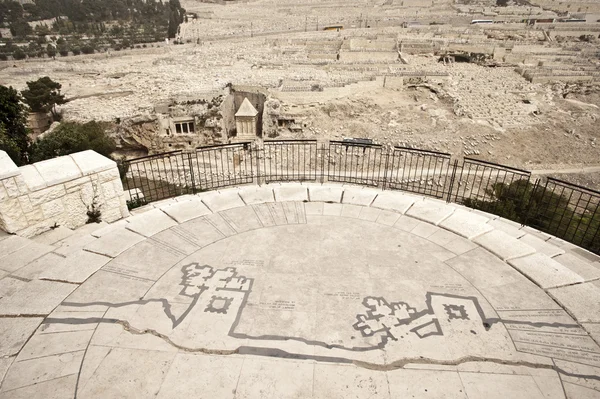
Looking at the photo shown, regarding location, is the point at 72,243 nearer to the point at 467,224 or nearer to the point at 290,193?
the point at 290,193

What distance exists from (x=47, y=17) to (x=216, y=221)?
4534 inches

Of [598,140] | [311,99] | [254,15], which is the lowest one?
[598,140]

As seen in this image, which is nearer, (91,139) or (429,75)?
(91,139)

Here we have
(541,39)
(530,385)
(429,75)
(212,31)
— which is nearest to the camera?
(530,385)

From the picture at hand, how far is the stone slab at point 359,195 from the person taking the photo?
9.04 m

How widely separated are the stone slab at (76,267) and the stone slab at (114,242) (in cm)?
14

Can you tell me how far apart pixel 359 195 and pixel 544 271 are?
4.16m

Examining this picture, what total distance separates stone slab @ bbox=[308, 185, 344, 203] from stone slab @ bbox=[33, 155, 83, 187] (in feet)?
16.7

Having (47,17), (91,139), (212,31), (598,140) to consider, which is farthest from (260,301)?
(47,17)

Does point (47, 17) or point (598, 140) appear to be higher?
point (47, 17)

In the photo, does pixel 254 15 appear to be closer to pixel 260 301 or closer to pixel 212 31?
pixel 212 31

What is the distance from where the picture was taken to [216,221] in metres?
8.15

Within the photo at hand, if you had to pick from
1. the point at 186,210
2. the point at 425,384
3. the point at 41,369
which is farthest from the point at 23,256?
the point at 425,384

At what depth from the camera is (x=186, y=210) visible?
335 inches
